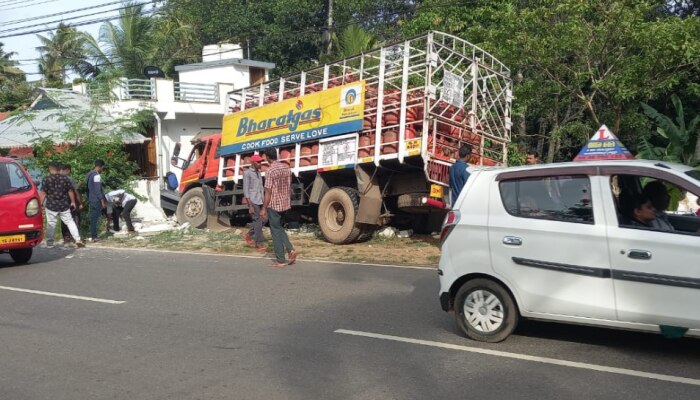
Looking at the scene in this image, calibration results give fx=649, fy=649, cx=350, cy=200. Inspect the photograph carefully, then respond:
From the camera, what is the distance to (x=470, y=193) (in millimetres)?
5832

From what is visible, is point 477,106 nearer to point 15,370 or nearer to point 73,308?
point 73,308

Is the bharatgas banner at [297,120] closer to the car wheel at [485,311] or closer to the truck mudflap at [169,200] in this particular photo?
the truck mudflap at [169,200]

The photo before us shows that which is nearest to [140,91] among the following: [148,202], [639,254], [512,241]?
[148,202]

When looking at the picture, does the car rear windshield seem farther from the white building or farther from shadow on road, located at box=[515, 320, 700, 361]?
the white building

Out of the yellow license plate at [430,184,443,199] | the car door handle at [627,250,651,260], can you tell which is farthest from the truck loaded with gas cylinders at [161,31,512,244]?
the car door handle at [627,250,651,260]

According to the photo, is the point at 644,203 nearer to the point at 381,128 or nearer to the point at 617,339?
the point at 617,339

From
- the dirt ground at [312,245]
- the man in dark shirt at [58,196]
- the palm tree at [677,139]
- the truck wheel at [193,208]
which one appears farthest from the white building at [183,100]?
the palm tree at [677,139]

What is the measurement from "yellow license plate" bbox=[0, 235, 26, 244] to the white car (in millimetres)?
7596

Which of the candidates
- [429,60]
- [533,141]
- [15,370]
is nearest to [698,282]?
[15,370]

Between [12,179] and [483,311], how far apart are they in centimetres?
856

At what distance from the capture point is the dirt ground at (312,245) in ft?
37.0

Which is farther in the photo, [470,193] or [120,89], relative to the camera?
[120,89]

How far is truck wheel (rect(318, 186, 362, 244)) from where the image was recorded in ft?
41.0

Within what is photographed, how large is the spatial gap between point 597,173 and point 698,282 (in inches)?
44.0
